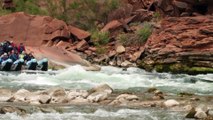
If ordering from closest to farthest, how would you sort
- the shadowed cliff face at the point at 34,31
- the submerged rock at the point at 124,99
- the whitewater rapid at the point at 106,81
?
1. the submerged rock at the point at 124,99
2. the whitewater rapid at the point at 106,81
3. the shadowed cliff face at the point at 34,31

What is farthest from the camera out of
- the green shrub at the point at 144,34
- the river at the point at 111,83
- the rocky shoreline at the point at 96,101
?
the green shrub at the point at 144,34

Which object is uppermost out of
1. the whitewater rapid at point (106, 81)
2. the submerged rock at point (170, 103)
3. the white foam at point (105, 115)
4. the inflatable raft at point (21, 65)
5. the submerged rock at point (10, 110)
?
the submerged rock at point (10, 110)

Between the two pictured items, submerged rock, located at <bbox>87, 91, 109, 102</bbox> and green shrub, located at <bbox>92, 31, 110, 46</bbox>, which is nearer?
submerged rock, located at <bbox>87, 91, 109, 102</bbox>

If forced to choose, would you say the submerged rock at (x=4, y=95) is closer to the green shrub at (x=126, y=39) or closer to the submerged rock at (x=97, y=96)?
the submerged rock at (x=97, y=96)

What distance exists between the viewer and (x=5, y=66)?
2508 cm

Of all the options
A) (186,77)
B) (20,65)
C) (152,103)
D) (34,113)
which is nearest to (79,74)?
(20,65)

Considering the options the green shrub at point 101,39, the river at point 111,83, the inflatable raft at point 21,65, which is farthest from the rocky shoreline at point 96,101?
the green shrub at point 101,39

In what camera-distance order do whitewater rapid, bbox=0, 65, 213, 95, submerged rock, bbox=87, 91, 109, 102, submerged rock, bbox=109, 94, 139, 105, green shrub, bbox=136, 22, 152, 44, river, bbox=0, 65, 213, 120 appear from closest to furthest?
river, bbox=0, 65, 213, 120 < submerged rock, bbox=109, 94, 139, 105 < submerged rock, bbox=87, 91, 109, 102 < whitewater rapid, bbox=0, 65, 213, 95 < green shrub, bbox=136, 22, 152, 44

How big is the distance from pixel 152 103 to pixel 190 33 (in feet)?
46.1

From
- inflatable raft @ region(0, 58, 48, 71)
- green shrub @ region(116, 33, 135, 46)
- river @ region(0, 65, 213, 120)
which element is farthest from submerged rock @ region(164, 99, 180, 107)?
green shrub @ region(116, 33, 135, 46)

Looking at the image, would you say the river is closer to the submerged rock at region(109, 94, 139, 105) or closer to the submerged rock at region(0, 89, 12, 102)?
the submerged rock at region(109, 94, 139, 105)

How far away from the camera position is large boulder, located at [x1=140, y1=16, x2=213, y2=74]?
25.6 metres

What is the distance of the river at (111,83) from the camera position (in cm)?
1170

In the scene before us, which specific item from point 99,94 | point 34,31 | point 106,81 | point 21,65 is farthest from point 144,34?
point 99,94
